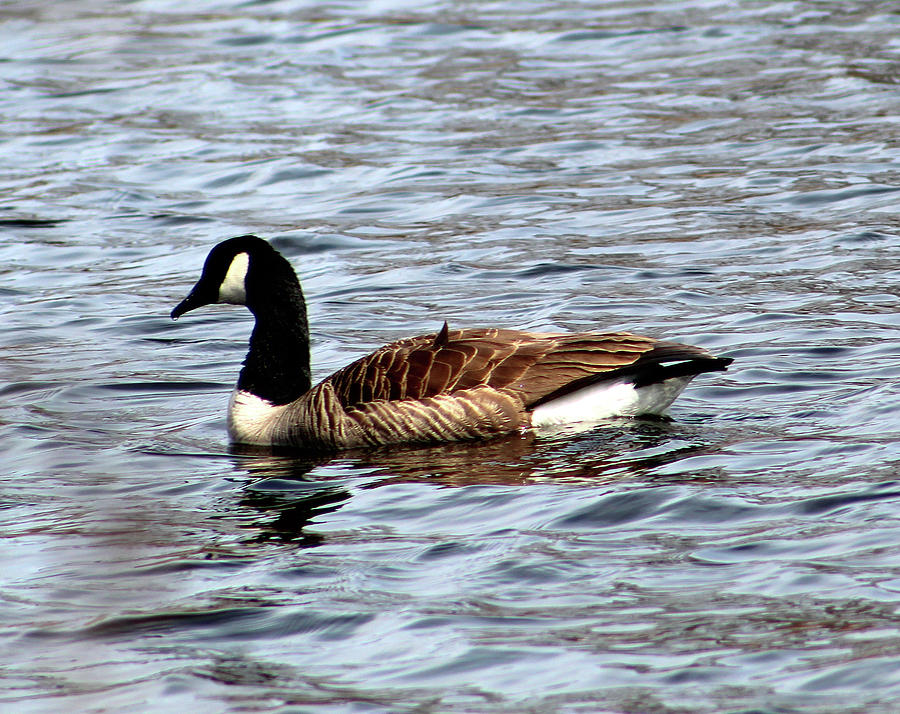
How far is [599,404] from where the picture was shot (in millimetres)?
8648

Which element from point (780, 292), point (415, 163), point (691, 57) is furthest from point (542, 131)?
point (780, 292)

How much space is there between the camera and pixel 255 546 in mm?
6969

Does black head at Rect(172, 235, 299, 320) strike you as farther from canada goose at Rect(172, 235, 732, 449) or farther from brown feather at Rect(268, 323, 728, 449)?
brown feather at Rect(268, 323, 728, 449)

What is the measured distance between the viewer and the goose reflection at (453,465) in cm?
762

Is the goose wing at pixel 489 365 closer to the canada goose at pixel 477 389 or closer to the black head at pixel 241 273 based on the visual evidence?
the canada goose at pixel 477 389

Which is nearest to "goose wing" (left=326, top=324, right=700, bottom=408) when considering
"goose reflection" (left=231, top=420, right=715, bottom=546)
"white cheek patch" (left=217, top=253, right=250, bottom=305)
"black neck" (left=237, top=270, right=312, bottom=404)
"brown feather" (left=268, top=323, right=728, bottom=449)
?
"brown feather" (left=268, top=323, right=728, bottom=449)

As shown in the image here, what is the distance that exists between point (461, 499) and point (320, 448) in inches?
63.5

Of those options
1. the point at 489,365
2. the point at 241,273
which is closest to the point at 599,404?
the point at 489,365

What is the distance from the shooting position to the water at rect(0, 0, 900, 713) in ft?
17.7


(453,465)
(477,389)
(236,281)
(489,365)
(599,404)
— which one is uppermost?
(236,281)

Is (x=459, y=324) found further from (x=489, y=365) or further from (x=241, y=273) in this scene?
(x=489, y=365)

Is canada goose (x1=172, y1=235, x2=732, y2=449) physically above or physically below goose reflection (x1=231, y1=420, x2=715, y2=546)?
above

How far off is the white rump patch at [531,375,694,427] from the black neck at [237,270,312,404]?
5.22ft

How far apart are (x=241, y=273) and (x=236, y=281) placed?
65 mm
